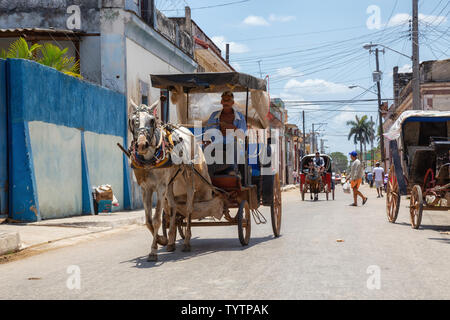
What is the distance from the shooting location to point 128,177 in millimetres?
20312

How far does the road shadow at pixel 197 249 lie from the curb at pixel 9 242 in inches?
96.5

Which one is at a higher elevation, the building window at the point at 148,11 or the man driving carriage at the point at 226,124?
the building window at the point at 148,11

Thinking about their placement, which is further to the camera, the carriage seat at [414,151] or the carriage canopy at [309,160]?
the carriage canopy at [309,160]

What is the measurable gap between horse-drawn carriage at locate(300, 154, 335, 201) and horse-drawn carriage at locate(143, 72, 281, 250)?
14.8 meters

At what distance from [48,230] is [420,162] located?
796cm

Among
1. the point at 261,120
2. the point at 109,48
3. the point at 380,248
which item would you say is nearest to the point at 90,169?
the point at 109,48

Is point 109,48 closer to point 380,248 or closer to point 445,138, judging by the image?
point 445,138

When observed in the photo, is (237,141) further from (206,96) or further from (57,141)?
(57,141)

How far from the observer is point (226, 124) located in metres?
10.3

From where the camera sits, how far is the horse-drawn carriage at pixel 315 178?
26375mm

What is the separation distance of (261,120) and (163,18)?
15056mm

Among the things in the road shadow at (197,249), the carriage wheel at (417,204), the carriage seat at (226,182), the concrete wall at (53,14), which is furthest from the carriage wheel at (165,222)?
the concrete wall at (53,14)

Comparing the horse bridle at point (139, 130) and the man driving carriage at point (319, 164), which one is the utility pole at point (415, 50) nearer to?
the man driving carriage at point (319, 164)

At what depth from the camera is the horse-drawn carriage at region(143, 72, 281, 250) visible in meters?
9.51
